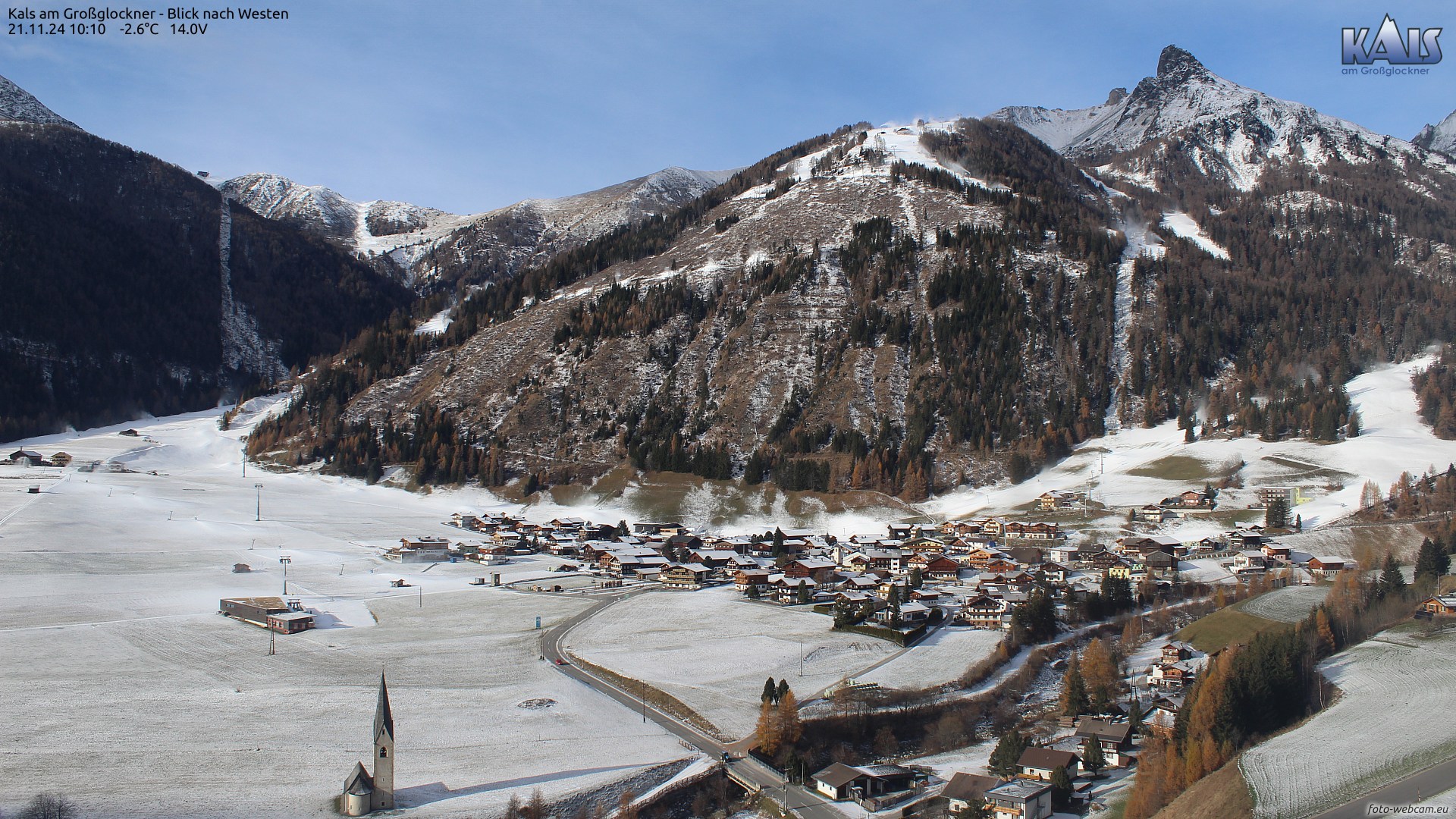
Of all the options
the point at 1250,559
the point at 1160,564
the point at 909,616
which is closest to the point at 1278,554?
the point at 1250,559

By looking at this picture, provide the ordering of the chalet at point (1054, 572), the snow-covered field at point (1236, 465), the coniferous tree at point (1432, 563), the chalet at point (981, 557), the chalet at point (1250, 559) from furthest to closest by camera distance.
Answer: the snow-covered field at point (1236, 465) < the chalet at point (981, 557) < the chalet at point (1054, 572) < the chalet at point (1250, 559) < the coniferous tree at point (1432, 563)

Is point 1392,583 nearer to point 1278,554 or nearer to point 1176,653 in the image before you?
point 1176,653

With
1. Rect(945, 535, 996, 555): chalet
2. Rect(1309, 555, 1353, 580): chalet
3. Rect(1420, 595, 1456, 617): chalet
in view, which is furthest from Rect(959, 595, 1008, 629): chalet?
Rect(1309, 555, 1353, 580): chalet

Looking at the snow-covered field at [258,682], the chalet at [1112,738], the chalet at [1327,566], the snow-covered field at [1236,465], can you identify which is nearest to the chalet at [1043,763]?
the chalet at [1112,738]

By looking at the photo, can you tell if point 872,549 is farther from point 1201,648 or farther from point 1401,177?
point 1401,177

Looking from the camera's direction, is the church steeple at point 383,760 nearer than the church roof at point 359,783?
No

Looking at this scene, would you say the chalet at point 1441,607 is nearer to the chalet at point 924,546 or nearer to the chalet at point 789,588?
the chalet at point 789,588
